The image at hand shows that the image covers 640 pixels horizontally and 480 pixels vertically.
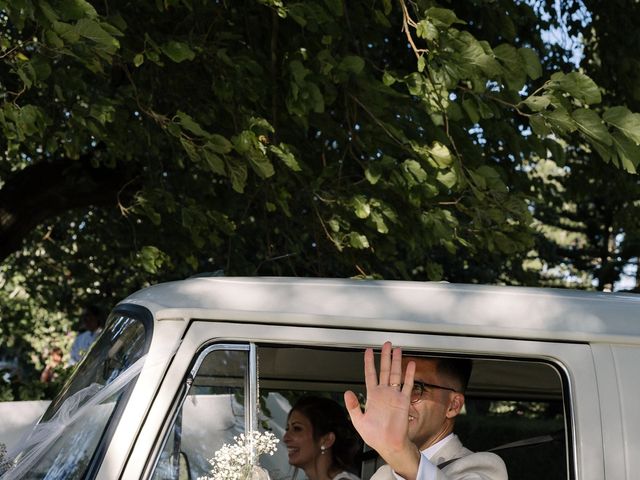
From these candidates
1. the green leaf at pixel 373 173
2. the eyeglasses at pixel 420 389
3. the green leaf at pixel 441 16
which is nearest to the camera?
the eyeglasses at pixel 420 389

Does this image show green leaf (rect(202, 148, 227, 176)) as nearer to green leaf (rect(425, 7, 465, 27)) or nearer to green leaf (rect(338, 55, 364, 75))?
green leaf (rect(338, 55, 364, 75))

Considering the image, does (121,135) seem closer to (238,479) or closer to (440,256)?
(238,479)

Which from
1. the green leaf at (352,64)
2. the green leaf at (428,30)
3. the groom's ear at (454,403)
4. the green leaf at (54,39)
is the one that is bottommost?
the groom's ear at (454,403)

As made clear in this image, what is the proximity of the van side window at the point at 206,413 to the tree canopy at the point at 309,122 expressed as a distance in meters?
2.44

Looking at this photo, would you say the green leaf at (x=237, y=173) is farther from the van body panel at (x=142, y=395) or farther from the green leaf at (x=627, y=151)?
the van body panel at (x=142, y=395)

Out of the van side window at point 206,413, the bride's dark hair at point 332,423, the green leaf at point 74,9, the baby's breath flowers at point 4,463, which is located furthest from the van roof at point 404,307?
the green leaf at point 74,9

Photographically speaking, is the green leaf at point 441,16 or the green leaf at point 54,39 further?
the green leaf at point 441,16

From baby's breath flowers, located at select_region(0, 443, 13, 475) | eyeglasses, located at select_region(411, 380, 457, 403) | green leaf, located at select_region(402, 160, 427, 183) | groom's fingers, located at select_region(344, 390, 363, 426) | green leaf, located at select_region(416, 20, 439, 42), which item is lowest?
baby's breath flowers, located at select_region(0, 443, 13, 475)

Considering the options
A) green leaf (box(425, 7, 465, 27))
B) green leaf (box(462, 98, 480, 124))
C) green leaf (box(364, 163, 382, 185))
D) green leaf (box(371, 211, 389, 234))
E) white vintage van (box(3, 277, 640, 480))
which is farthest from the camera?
green leaf (box(371, 211, 389, 234))

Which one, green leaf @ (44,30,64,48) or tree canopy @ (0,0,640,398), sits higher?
tree canopy @ (0,0,640,398)

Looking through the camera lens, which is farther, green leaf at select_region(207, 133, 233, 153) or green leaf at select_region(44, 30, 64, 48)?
green leaf at select_region(207, 133, 233, 153)

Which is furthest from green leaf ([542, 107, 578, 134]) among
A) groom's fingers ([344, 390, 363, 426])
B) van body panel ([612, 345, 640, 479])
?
groom's fingers ([344, 390, 363, 426])

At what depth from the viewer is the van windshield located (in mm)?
2922

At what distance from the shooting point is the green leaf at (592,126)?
5.06 metres
